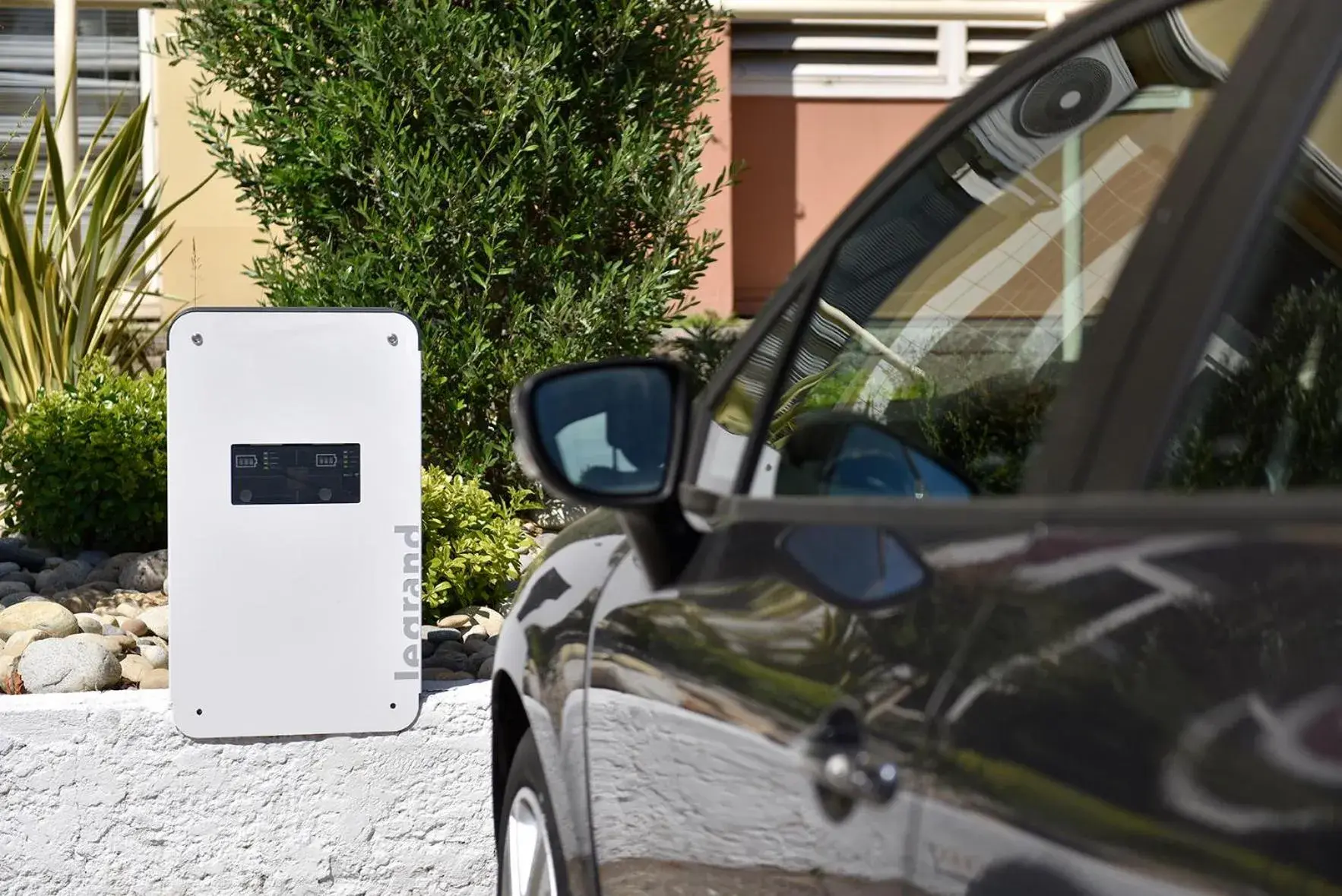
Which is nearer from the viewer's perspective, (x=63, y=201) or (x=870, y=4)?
(x=63, y=201)

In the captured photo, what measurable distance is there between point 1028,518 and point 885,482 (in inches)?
15.8

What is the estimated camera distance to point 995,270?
1754 mm

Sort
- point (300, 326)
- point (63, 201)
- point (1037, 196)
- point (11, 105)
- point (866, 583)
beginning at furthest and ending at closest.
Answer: point (11, 105) < point (63, 201) < point (300, 326) < point (1037, 196) < point (866, 583)

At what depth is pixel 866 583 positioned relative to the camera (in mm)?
1500

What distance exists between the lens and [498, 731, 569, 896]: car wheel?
2518 millimetres

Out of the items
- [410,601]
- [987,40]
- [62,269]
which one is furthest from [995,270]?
[987,40]

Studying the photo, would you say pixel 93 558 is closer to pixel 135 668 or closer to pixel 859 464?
pixel 135 668

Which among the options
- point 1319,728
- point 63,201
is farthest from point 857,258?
point 63,201

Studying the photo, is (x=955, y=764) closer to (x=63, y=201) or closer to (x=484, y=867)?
(x=484, y=867)

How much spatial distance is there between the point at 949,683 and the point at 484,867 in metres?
3.05

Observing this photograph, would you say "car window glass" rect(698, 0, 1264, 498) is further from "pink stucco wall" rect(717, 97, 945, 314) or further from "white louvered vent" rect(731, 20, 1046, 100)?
"white louvered vent" rect(731, 20, 1046, 100)

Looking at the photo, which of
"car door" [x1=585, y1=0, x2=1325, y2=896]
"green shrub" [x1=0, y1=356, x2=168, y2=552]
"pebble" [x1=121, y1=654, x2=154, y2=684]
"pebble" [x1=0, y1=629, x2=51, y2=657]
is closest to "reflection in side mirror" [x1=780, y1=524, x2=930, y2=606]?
"car door" [x1=585, y1=0, x2=1325, y2=896]

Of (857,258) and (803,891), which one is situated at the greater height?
(857,258)

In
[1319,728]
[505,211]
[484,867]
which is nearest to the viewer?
[1319,728]
